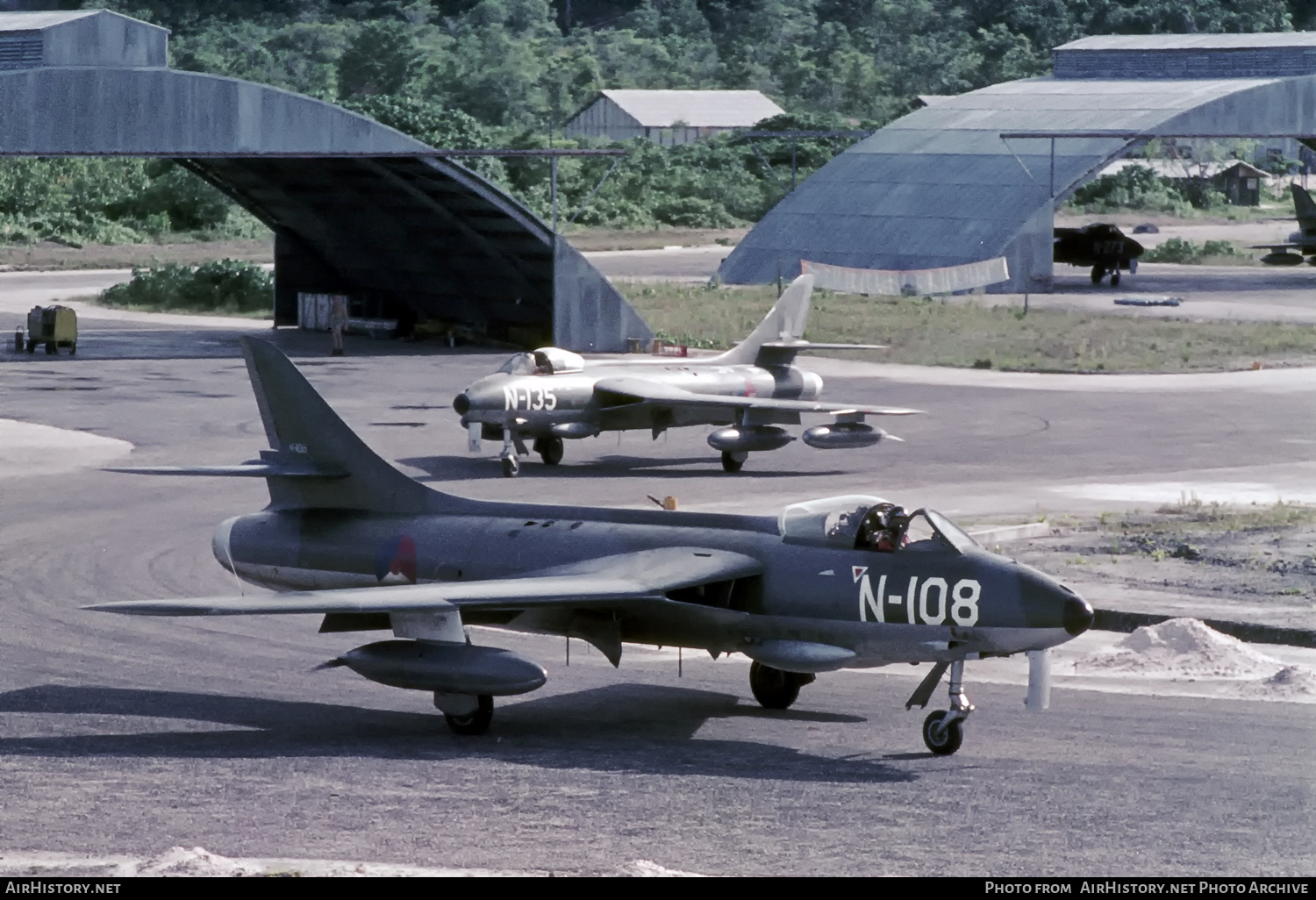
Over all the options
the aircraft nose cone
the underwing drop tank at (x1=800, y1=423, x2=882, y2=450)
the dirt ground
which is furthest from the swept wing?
the underwing drop tank at (x1=800, y1=423, x2=882, y2=450)

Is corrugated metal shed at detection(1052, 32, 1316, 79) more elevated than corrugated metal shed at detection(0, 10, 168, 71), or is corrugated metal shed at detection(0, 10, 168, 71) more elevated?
corrugated metal shed at detection(1052, 32, 1316, 79)

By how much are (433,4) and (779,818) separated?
15977 cm

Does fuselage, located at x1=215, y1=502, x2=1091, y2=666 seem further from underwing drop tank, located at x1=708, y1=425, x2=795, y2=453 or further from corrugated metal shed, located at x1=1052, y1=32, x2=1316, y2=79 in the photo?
corrugated metal shed, located at x1=1052, y1=32, x2=1316, y2=79

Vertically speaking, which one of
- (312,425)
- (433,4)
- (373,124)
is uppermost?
(433,4)

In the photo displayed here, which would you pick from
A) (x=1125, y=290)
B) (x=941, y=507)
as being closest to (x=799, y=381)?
(x=941, y=507)

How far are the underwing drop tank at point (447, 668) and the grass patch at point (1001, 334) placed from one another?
35.5m

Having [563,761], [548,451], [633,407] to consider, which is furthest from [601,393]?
[563,761]

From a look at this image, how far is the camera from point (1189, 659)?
2023 cm

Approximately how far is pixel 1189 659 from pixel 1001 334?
1444 inches

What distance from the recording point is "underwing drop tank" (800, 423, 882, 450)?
114 ft

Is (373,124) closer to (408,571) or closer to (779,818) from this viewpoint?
(408,571)

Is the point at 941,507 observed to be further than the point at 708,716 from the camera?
Yes

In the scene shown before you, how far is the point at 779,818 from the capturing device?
13.9 metres

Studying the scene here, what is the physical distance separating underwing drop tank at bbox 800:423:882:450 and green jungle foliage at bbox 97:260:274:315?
36033 mm
